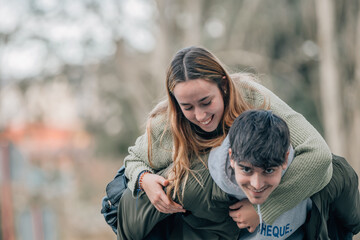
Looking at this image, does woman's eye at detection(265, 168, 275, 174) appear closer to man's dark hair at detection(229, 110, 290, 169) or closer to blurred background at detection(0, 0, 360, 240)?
man's dark hair at detection(229, 110, 290, 169)

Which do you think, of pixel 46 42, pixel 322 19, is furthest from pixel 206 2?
pixel 46 42

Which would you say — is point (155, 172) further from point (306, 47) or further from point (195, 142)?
point (306, 47)

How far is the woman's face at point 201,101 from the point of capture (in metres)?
2.51

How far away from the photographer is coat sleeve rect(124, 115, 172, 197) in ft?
8.84

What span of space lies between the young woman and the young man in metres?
0.09

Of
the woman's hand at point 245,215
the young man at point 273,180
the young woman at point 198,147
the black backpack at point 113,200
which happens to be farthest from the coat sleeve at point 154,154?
the woman's hand at point 245,215

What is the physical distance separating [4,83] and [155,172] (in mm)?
11080

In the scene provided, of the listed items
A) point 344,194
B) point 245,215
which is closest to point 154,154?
point 245,215

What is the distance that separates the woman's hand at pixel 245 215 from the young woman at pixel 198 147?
18 mm

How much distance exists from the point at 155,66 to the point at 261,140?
10656 millimetres

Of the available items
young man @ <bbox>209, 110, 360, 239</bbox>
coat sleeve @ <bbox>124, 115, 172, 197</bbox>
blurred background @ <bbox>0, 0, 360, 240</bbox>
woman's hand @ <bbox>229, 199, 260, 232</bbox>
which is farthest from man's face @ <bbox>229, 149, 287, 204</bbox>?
blurred background @ <bbox>0, 0, 360, 240</bbox>

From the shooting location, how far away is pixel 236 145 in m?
2.15

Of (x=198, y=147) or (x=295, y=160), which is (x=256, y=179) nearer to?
(x=295, y=160)

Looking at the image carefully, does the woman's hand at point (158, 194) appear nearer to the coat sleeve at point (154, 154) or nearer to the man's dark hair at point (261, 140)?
the coat sleeve at point (154, 154)
